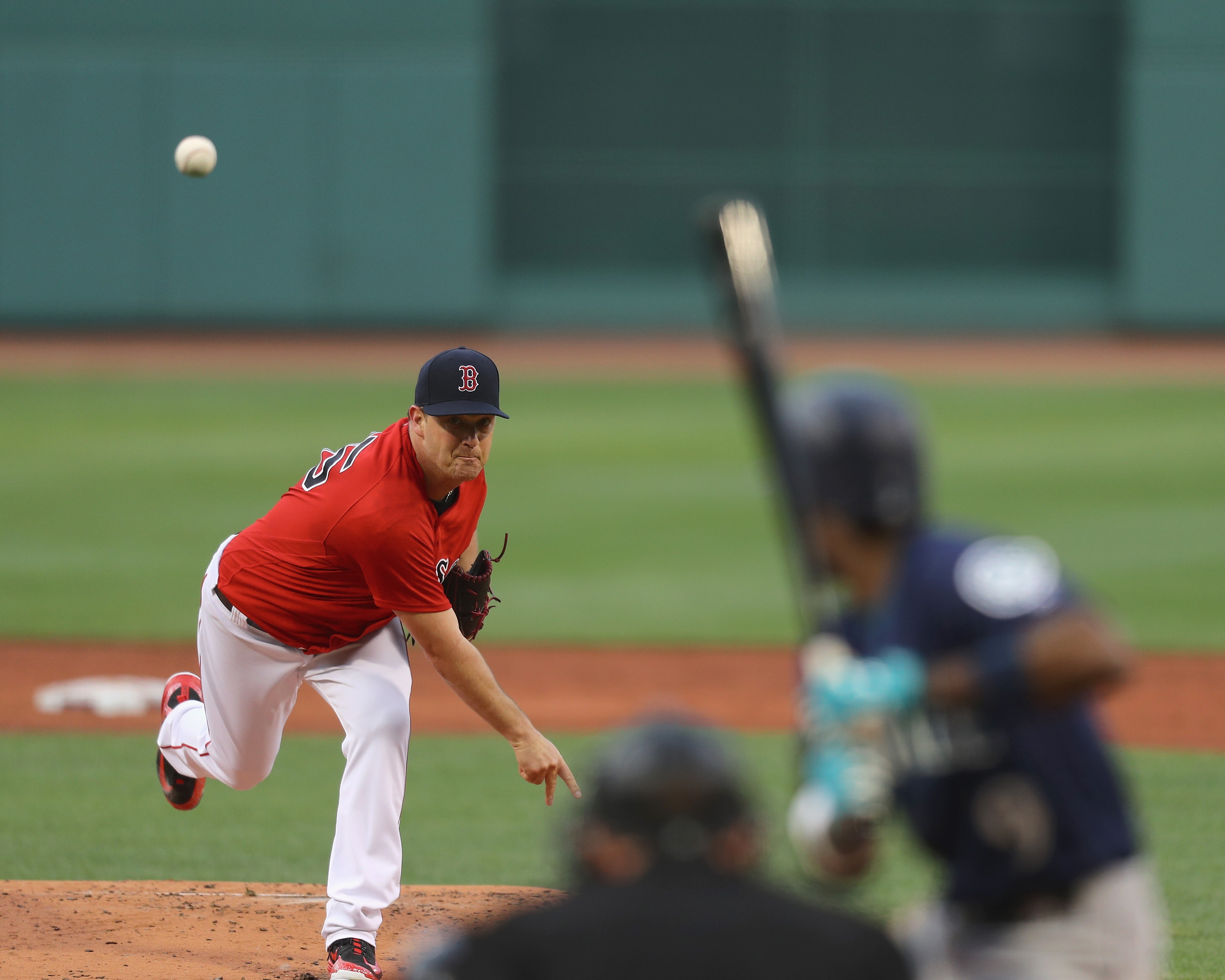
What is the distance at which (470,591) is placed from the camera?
5.18m

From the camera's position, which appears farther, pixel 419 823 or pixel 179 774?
pixel 419 823

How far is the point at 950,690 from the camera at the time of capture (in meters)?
2.38

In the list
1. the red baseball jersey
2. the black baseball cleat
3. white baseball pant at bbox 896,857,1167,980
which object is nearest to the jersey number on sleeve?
the red baseball jersey

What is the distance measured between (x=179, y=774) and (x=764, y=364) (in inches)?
135

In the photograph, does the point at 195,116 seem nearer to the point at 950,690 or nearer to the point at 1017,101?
the point at 1017,101

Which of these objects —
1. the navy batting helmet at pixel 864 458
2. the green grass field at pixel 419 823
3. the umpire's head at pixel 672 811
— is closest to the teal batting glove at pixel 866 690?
the navy batting helmet at pixel 864 458

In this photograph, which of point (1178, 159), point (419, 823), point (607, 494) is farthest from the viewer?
A: point (1178, 159)

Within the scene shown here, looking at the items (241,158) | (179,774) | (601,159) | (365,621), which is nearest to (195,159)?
(179,774)

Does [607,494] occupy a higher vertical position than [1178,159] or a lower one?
lower

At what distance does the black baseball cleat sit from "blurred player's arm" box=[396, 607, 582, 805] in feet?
3.85

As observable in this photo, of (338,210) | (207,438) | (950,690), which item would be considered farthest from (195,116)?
(950,690)

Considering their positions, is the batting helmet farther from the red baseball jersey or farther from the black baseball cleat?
the black baseball cleat

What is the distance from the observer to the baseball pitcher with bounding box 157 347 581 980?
4.57 metres

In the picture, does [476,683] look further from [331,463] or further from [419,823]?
[419,823]
